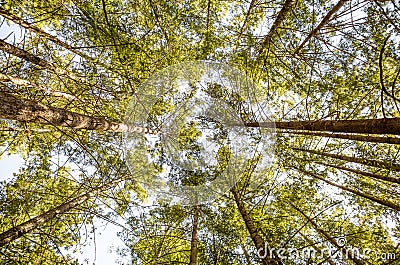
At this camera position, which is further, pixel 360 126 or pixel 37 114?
pixel 360 126

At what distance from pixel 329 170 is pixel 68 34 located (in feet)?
25.8

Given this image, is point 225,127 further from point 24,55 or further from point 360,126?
point 24,55

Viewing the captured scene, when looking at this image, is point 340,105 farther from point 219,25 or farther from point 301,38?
point 219,25

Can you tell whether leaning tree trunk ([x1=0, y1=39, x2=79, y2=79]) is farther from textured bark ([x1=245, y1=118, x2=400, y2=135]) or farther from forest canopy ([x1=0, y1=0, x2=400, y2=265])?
textured bark ([x1=245, y1=118, x2=400, y2=135])

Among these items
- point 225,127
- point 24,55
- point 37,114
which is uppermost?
point 225,127

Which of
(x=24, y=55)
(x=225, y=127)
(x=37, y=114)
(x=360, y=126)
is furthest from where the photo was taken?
(x=225, y=127)

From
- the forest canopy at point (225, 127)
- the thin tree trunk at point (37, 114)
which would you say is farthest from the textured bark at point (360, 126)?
the thin tree trunk at point (37, 114)

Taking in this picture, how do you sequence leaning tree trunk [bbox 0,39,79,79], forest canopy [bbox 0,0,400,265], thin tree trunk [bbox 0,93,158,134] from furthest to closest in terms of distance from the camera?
forest canopy [bbox 0,0,400,265]
leaning tree trunk [bbox 0,39,79,79]
thin tree trunk [bbox 0,93,158,134]

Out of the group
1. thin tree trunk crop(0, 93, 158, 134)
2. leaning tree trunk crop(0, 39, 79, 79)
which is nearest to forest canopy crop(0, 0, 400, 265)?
leaning tree trunk crop(0, 39, 79, 79)

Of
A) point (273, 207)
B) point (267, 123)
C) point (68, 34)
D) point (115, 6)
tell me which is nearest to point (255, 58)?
point (267, 123)

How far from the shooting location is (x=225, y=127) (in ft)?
23.1

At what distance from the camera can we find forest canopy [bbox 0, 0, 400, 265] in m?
5.27

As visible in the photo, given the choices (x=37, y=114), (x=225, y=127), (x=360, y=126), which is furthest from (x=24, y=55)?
(x=360, y=126)

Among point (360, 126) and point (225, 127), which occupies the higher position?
point (225, 127)
